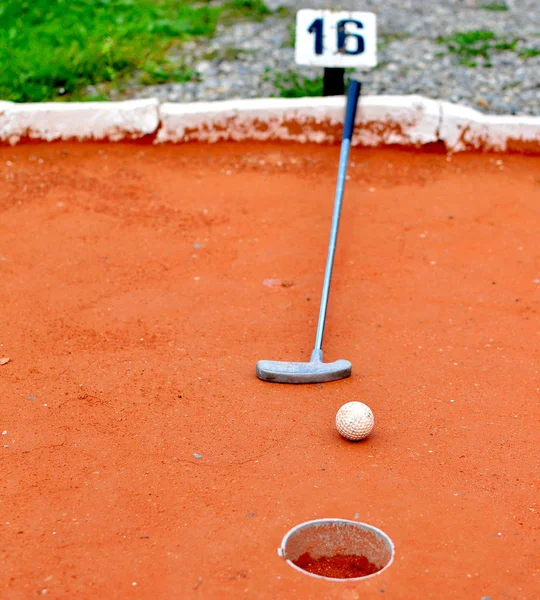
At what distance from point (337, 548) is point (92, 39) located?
227 inches

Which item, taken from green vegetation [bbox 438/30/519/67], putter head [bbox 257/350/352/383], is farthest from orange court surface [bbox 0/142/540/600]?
green vegetation [bbox 438/30/519/67]

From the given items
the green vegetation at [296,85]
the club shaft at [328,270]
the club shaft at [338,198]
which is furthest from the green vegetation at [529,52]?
the club shaft at [328,270]

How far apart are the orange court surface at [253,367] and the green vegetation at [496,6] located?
311cm

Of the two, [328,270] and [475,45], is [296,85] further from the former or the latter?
[328,270]

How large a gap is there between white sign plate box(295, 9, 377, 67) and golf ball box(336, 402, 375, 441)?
129 inches

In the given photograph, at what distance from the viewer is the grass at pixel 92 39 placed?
21.4 ft

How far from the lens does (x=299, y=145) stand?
6.08m

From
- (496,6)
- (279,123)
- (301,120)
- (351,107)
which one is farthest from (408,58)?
(351,107)

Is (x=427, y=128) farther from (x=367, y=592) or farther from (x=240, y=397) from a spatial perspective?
(x=367, y=592)

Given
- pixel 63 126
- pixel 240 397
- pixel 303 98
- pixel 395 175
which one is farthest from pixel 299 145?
pixel 240 397

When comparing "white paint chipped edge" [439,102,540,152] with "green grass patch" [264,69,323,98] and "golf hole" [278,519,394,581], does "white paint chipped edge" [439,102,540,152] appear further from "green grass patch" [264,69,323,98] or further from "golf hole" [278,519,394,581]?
"golf hole" [278,519,394,581]

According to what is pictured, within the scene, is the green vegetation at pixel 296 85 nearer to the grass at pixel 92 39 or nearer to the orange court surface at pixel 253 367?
the orange court surface at pixel 253 367

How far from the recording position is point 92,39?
716cm

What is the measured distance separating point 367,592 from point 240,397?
4.05ft
